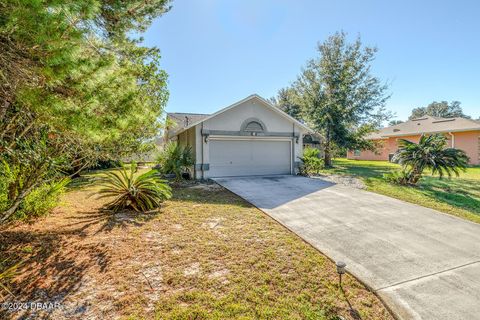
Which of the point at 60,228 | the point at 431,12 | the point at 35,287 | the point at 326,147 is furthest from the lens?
the point at 326,147

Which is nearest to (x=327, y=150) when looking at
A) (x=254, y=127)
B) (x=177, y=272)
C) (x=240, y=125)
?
(x=254, y=127)

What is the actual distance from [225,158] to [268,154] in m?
2.65

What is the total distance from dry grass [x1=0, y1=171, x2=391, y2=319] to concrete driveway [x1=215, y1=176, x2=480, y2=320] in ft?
1.45

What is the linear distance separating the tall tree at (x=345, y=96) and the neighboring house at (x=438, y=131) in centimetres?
363

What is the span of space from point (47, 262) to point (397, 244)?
21.1ft

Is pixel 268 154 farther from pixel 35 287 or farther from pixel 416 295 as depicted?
pixel 35 287

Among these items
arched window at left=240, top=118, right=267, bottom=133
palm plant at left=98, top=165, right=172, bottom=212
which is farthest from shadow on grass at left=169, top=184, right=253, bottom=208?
arched window at left=240, top=118, right=267, bottom=133

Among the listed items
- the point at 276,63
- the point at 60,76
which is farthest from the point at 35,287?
the point at 276,63

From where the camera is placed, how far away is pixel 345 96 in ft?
62.6

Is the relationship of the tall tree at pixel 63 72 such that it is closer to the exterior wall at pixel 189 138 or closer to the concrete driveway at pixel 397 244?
the concrete driveway at pixel 397 244

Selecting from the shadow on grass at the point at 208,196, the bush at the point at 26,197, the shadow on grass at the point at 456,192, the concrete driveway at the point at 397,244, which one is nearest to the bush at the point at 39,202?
the bush at the point at 26,197

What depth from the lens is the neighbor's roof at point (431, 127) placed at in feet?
66.3

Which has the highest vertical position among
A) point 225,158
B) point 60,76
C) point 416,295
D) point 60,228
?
point 60,76

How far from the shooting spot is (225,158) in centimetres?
1232
